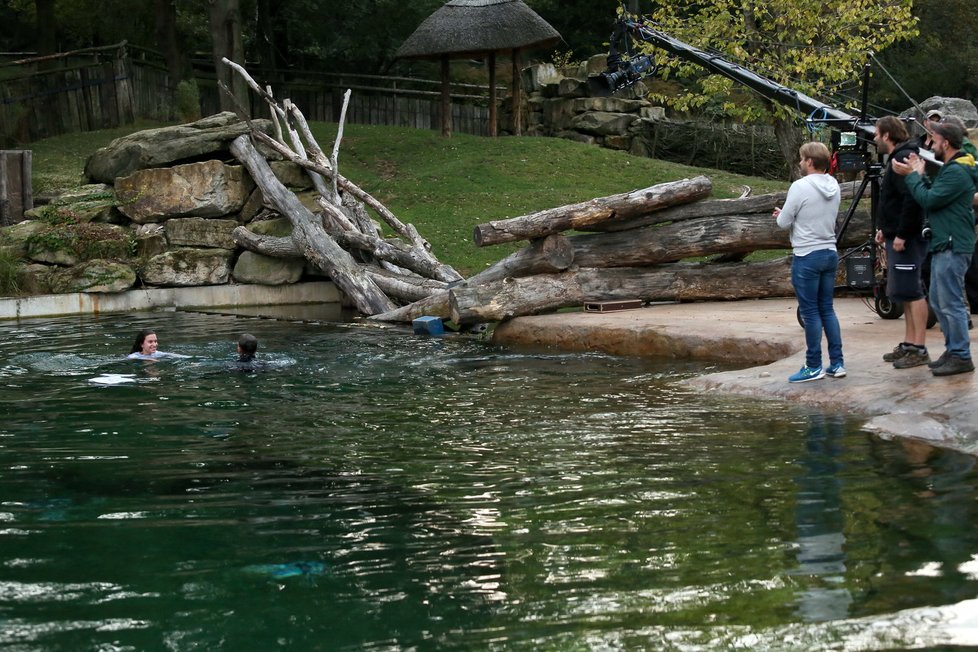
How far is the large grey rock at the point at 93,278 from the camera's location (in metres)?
17.9

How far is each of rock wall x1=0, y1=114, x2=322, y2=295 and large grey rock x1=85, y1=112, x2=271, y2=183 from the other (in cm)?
2

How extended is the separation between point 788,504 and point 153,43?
36.2 m

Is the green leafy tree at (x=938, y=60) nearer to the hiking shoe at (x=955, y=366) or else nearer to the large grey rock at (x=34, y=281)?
the large grey rock at (x=34, y=281)

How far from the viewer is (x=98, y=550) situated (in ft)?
17.8

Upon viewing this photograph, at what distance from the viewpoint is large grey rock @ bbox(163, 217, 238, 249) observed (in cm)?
1928

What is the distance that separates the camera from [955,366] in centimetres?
829

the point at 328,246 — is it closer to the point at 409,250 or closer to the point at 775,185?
the point at 409,250

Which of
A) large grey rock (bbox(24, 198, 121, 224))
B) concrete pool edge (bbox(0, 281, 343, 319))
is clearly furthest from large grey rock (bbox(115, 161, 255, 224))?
concrete pool edge (bbox(0, 281, 343, 319))

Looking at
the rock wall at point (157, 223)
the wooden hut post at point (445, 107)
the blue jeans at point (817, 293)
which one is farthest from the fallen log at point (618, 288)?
the wooden hut post at point (445, 107)

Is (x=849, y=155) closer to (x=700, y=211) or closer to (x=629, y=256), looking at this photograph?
(x=700, y=211)

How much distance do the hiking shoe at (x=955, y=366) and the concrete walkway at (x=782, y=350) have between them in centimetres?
6

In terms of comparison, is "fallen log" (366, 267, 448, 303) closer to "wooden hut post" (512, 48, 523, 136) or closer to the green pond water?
the green pond water

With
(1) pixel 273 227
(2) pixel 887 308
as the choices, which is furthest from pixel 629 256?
(1) pixel 273 227

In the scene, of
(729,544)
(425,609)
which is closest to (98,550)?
(425,609)
